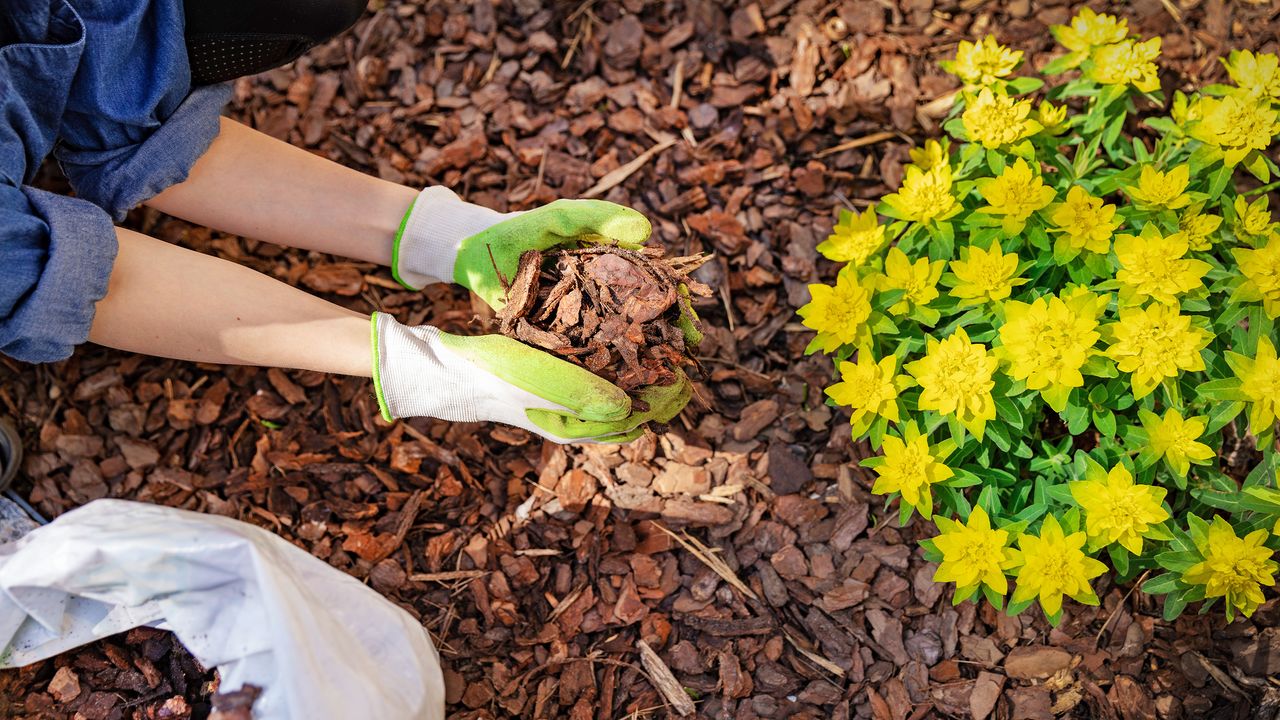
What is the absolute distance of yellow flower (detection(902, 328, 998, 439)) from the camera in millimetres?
1523

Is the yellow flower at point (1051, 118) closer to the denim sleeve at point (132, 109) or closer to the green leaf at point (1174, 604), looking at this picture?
the green leaf at point (1174, 604)

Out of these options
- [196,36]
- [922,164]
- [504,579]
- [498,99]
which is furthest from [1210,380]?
[196,36]

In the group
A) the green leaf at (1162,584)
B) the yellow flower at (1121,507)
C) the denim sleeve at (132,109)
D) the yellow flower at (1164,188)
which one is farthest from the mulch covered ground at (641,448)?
the yellow flower at (1164,188)

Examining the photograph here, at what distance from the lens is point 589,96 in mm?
2320

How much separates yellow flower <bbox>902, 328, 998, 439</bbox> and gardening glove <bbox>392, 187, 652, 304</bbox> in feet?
2.04

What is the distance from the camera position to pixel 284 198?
6.16 feet

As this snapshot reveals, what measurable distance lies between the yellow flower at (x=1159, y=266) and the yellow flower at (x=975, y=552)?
1.61 feet

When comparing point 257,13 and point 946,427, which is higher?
point 257,13

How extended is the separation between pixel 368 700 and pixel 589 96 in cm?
160

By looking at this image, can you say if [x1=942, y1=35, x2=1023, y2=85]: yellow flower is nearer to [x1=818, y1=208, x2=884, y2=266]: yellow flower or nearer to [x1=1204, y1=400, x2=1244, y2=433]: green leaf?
[x1=818, y1=208, x2=884, y2=266]: yellow flower

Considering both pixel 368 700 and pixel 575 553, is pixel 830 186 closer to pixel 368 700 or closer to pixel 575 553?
pixel 575 553

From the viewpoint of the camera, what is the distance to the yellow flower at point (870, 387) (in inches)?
64.0

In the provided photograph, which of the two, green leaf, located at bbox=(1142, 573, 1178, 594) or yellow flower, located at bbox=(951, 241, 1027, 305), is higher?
yellow flower, located at bbox=(951, 241, 1027, 305)

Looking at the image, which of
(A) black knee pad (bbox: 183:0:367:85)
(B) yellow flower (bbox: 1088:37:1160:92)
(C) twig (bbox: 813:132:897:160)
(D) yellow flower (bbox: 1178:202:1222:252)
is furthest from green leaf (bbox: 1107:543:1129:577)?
(A) black knee pad (bbox: 183:0:367:85)
